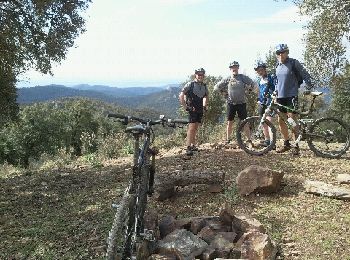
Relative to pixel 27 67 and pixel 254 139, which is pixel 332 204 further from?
pixel 27 67

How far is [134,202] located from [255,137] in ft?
21.5

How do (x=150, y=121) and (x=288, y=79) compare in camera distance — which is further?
(x=288, y=79)

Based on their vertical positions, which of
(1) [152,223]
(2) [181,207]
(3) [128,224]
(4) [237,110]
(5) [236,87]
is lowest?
(2) [181,207]

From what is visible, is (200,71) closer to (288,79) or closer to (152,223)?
(288,79)

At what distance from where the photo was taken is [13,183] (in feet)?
37.1

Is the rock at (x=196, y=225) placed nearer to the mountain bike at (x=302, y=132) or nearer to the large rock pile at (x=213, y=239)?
the large rock pile at (x=213, y=239)

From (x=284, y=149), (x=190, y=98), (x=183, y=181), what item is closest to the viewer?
(x=183, y=181)

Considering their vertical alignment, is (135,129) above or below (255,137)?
above

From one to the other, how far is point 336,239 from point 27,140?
2259 inches

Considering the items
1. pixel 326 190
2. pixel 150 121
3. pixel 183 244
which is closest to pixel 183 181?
pixel 183 244

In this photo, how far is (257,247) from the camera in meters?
5.07

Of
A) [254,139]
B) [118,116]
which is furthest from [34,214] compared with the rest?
[254,139]

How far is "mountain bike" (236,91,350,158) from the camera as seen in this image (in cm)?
998

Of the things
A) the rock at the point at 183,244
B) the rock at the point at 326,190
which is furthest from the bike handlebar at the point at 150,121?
the rock at the point at 326,190
